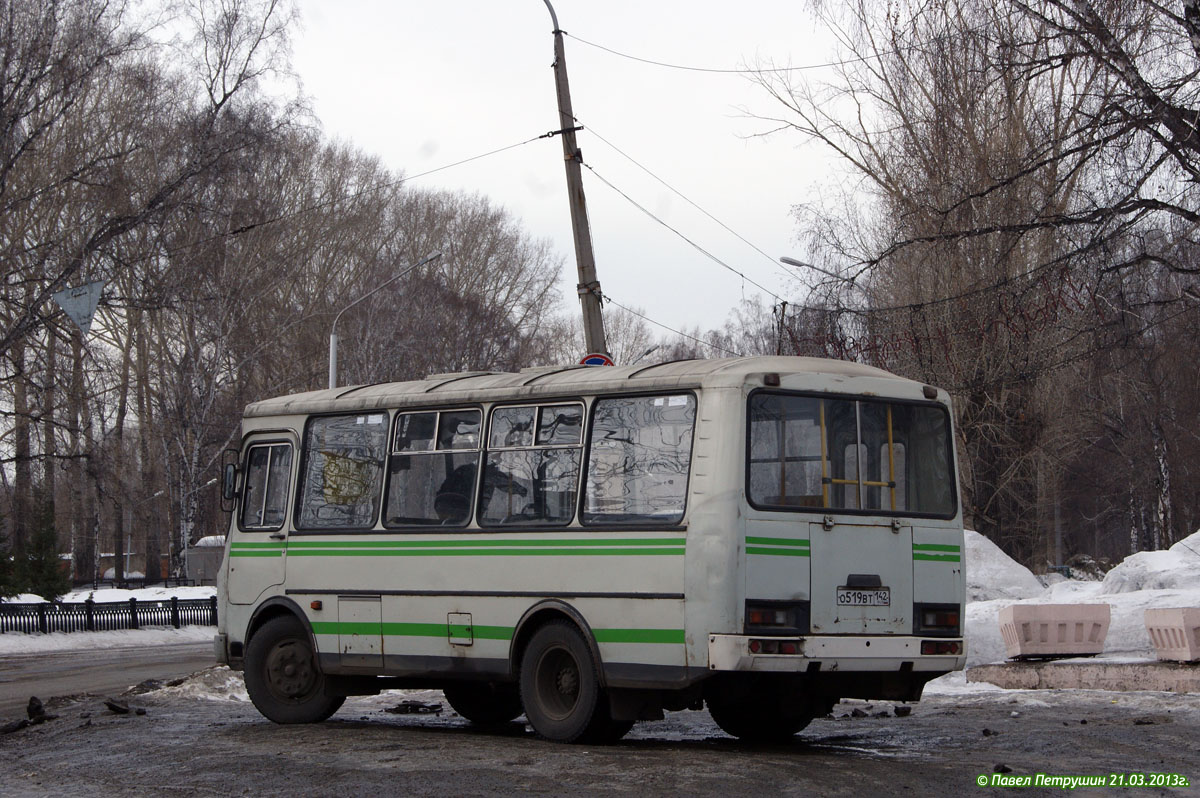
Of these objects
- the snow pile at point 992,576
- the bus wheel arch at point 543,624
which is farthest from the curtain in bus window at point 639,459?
the snow pile at point 992,576

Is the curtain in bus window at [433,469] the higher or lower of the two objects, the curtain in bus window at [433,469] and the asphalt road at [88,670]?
the higher

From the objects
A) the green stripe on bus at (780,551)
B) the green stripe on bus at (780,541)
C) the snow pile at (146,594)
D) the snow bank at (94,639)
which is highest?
the green stripe on bus at (780,541)

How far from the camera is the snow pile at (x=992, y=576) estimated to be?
82.2 feet

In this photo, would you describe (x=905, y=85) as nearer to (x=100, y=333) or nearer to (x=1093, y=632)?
(x=1093, y=632)

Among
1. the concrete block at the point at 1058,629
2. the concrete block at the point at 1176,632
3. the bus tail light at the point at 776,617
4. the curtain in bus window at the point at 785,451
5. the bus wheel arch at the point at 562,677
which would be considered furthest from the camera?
the concrete block at the point at 1058,629

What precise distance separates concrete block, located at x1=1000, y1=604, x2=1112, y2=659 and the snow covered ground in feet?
1.01

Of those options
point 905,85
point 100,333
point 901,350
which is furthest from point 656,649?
point 100,333

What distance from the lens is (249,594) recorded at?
13.7m

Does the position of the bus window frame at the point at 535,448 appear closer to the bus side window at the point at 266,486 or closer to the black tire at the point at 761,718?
the black tire at the point at 761,718

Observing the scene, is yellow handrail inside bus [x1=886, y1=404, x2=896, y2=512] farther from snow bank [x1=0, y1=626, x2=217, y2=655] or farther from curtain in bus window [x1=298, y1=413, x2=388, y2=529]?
snow bank [x1=0, y1=626, x2=217, y2=655]

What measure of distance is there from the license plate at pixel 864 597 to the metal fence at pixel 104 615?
24.2 m

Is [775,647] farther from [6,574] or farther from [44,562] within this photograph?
[44,562]

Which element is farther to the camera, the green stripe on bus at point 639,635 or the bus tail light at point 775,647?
the green stripe on bus at point 639,635

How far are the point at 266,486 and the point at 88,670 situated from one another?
34.3 ft
